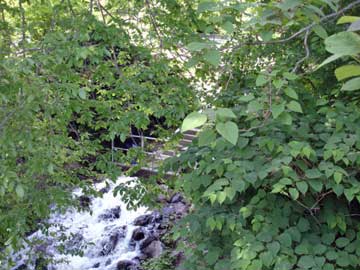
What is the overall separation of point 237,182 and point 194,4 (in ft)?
6.30

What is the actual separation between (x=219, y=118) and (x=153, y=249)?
5390 mm

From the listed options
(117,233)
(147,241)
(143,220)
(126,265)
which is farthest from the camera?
(143,220)

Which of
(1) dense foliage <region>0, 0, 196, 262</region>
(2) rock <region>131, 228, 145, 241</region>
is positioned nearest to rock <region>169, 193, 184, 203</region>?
(2) rock <region>131, 228, 145, 241</region>

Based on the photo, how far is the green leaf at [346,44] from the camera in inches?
18.6

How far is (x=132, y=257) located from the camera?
6.09 m

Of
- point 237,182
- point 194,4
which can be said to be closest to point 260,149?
point 237,182

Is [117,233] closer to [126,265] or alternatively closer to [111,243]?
[111,243]

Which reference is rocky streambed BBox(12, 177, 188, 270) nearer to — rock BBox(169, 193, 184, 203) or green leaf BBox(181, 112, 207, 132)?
rock BBox(169, 193, 184, 203)

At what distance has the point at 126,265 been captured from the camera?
5957 millimetres

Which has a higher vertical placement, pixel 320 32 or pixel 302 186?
pixel 320 32

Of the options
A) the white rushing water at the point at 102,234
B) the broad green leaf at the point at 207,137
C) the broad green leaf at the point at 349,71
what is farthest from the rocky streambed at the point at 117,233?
the broad green leaf at the point at 349,71

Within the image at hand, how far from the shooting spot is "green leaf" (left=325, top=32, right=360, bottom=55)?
0.47m

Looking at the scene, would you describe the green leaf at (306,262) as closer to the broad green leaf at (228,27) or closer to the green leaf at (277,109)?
the green leaf at (277,109)

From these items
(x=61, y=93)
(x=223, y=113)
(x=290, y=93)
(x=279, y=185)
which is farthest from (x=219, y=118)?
(x=61, y=93)
